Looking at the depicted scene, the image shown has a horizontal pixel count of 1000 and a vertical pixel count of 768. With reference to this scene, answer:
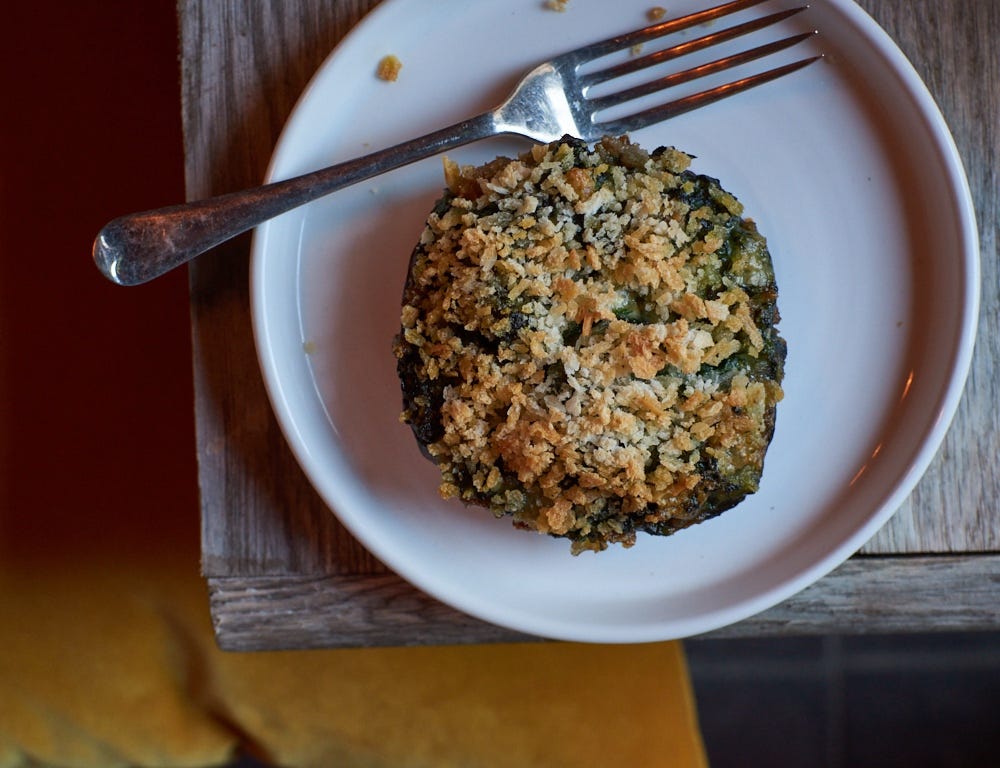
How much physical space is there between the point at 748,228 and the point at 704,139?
197 mm

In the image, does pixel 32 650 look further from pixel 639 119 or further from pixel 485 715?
pixel 639 119

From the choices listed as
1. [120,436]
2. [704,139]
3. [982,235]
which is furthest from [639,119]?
[120,436]

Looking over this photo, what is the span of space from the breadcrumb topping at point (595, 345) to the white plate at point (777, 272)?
157mm

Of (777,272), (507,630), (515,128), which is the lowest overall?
(507,630)

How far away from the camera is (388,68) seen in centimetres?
131

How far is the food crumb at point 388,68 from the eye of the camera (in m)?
1.31

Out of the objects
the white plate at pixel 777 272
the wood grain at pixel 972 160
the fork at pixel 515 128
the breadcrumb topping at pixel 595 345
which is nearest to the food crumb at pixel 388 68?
the white plate at pixel 777 272

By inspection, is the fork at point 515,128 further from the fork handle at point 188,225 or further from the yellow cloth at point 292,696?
the yellow cloth at point 292,696

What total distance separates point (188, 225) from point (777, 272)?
31.3 inches

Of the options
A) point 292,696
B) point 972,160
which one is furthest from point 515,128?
point 292,696

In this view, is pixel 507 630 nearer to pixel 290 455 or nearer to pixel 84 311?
pixel 290 455

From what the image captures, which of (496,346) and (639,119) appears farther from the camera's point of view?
(639,119)

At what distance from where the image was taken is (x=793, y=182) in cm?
134

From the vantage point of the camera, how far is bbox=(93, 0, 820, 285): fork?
1241 millimetres
